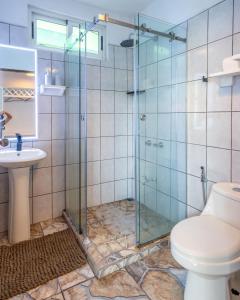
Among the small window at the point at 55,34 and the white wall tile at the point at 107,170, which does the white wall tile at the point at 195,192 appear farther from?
the small window at the point at 55,34

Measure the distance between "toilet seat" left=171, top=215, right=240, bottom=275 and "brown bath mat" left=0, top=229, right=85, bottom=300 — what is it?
0.93m

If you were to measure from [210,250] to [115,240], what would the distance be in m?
1.09

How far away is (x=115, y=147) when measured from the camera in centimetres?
294

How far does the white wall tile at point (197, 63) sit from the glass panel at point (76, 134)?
100 cm

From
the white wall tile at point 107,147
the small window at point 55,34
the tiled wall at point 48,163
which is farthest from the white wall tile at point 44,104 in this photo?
the white wall tile at point 107,147

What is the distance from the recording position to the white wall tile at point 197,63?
190cm

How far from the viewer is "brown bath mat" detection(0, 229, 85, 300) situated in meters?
1.59

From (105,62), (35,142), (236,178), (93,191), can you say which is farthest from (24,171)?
(236,178)

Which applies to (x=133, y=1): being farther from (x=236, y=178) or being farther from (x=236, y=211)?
(x=236, y=211)

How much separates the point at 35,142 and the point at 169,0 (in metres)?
2.04

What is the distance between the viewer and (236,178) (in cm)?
171

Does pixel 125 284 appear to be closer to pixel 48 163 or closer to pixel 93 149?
pixel 48 163

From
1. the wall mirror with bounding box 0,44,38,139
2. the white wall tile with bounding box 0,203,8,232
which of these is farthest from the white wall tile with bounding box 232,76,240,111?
the white wall tile with bounding box 0,203,8,232

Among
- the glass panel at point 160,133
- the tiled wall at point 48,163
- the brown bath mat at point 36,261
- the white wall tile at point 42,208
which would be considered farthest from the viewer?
the white wall tile at point 42,208
